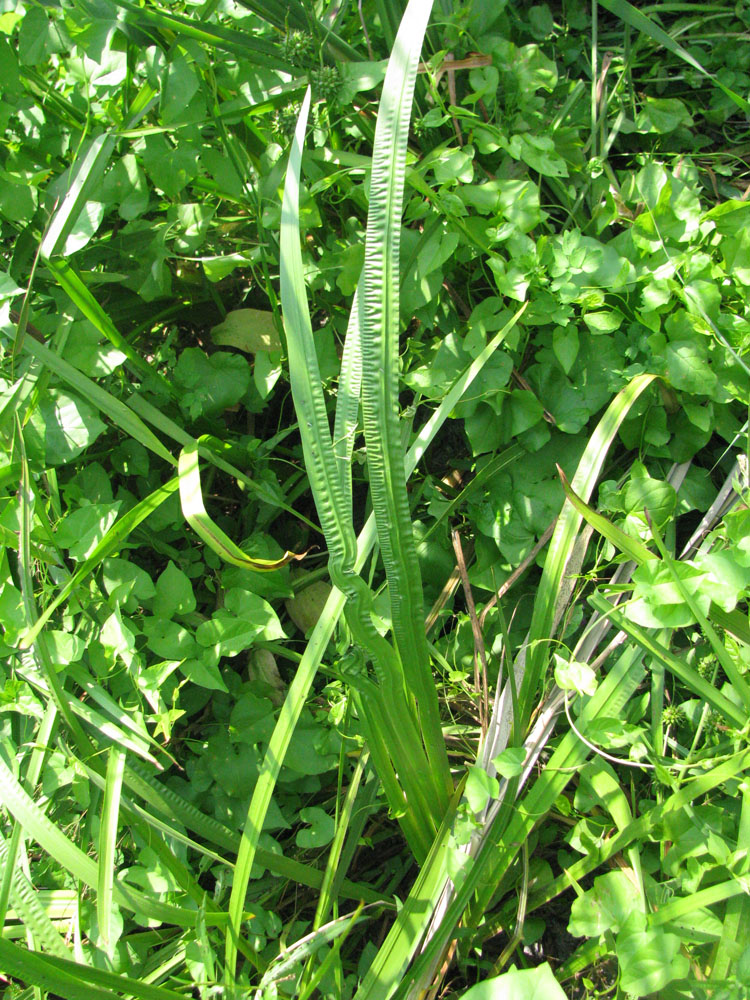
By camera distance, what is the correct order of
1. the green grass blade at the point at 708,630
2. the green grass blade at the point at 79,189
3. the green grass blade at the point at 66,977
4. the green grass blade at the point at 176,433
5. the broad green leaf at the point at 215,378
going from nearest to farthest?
the green grass blade at the point at 66,977, the green grass blade at the point at 708,630, the green grass blade at the point at 79,189, the green grass blade at the point at 176,433, the broad green leaf at the point at 215,378

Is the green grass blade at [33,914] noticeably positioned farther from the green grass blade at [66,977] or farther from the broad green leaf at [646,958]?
the broad green leaf at [646,958]

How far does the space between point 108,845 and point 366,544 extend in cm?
47

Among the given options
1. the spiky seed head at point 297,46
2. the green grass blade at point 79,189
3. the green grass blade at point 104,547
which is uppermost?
the spiky seed head at point 297,46

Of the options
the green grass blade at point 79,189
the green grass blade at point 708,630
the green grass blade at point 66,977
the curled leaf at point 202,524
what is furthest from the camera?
the green grass blade at point 79,189

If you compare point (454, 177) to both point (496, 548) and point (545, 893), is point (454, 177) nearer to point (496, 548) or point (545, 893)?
point (496, 548)

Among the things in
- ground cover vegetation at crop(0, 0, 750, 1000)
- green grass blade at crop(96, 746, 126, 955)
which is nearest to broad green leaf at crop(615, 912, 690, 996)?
ground cover vegetation at crop(0, 0, 750, 1000)

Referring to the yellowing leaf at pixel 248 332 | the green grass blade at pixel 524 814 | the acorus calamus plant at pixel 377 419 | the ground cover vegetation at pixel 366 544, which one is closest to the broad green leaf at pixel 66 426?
the ground cover vegetation at pixel 366 544

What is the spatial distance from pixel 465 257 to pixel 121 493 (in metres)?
0.68

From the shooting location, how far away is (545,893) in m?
1.07

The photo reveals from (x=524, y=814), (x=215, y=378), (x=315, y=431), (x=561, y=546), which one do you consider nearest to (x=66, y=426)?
(x=215, y=378)

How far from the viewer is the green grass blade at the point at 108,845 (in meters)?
0.84

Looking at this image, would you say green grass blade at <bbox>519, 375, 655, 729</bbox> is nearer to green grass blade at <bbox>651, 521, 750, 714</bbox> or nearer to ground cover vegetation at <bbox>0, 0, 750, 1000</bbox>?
ground cover vegetation at <bbox>0, 0, 750, 1000</bbox>

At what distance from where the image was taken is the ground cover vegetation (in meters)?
0.91

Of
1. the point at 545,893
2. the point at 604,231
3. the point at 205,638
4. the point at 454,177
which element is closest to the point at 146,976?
the point at 205,638
